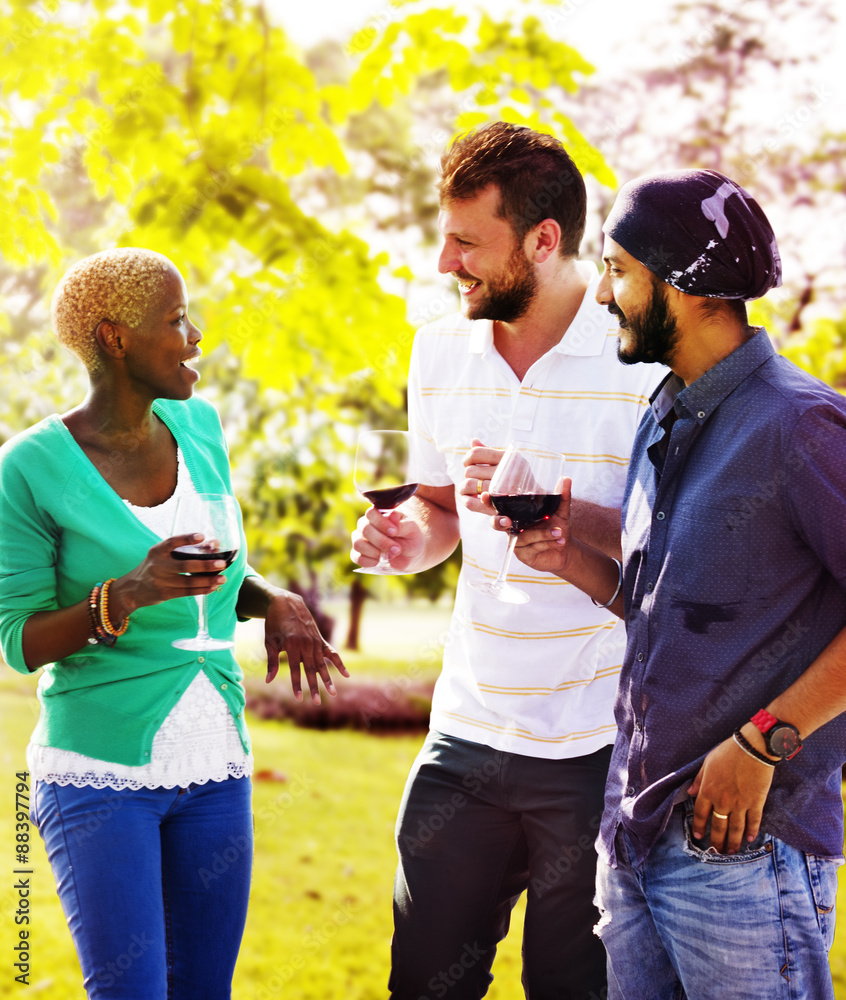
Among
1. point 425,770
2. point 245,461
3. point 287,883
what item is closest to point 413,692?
point 245,461

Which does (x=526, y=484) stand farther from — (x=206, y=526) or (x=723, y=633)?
(x=206, y=526)

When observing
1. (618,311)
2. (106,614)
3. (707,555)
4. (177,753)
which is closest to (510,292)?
(618,311)

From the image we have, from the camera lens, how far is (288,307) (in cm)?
388

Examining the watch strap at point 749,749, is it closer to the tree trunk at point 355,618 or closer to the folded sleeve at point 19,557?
the folded sleeve at point 19,557

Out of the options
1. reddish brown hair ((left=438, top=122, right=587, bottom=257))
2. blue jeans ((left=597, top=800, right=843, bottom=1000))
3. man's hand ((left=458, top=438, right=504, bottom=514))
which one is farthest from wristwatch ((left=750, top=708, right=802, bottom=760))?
reddish brown hair ((left=438, top=122, right=587, bottom=257))

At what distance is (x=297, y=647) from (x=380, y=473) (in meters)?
0.44

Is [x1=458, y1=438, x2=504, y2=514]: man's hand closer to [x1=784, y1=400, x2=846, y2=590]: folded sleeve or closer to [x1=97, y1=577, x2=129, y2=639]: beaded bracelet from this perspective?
[x1=784, y1=400, x2=846, y2=590]: folded sleeve

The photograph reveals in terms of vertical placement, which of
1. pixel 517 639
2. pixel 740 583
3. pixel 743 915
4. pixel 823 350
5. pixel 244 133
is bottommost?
pixel 743 915

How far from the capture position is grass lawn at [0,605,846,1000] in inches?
183

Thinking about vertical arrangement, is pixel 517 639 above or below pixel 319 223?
below

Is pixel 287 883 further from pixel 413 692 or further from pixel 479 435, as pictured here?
pixel 479 435

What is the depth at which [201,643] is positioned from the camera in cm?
205

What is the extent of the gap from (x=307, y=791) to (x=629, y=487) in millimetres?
6043

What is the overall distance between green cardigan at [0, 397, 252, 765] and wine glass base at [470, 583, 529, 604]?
57 cm
